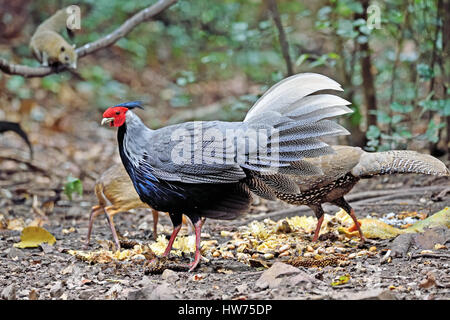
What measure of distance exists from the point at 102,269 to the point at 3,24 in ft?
25.6

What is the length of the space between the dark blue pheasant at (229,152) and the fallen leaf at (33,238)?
1.16 meters

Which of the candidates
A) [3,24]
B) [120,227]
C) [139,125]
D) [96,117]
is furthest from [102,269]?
[3,24]

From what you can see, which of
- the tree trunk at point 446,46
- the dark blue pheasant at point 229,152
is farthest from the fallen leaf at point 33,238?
the tree trunk at point 446,46

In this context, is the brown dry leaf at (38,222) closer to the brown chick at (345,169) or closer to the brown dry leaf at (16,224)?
the brown dry leaf at (16,224)

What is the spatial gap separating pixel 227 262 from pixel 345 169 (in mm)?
1115

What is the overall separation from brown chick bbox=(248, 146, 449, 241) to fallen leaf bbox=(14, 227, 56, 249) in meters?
1.93

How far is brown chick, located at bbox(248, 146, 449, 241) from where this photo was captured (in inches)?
162

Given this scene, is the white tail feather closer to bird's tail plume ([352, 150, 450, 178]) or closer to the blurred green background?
bird's tail plume ([352, 150, 450, 178])

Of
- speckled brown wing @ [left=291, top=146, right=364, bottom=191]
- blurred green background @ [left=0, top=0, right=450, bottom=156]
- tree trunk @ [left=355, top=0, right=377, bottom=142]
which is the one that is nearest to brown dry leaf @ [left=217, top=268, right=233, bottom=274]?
speckled brown wing @ [left=291, top=146, right=364, bottom=191]

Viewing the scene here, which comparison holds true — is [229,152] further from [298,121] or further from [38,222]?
[38,222]

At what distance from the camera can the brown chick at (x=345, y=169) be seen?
412 cm

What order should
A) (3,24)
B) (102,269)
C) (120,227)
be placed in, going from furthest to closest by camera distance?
1. (3,24)
2. (120,227)
3. (102,269)

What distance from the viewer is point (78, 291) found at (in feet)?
10.8
